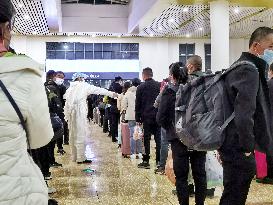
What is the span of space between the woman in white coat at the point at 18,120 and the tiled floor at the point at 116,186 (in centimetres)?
375

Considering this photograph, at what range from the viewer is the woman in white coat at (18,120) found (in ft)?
5.06

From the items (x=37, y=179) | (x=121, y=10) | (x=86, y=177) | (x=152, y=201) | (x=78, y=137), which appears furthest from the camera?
(x=121, y=10)

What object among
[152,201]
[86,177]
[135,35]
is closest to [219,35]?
[86,177]

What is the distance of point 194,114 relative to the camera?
325 centimetres

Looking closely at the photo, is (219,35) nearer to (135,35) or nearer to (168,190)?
(168,190)

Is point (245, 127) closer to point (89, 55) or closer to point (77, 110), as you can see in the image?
point (77, 110)

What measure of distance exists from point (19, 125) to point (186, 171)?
285 cm

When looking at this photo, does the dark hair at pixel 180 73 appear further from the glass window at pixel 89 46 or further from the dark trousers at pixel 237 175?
the glass window at pixel 89 46

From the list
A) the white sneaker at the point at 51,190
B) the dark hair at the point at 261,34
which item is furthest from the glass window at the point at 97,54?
the dark hair at the point at 261,34

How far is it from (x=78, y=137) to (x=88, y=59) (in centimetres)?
1574

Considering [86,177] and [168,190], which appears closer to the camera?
[168,190]

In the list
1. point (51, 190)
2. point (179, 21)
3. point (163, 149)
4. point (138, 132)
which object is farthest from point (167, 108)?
point (179, 21)

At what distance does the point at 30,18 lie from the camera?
54.9 feet

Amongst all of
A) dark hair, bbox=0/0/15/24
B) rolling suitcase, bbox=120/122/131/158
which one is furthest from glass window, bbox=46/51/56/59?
dark hair, bbox=0/0/15/24
